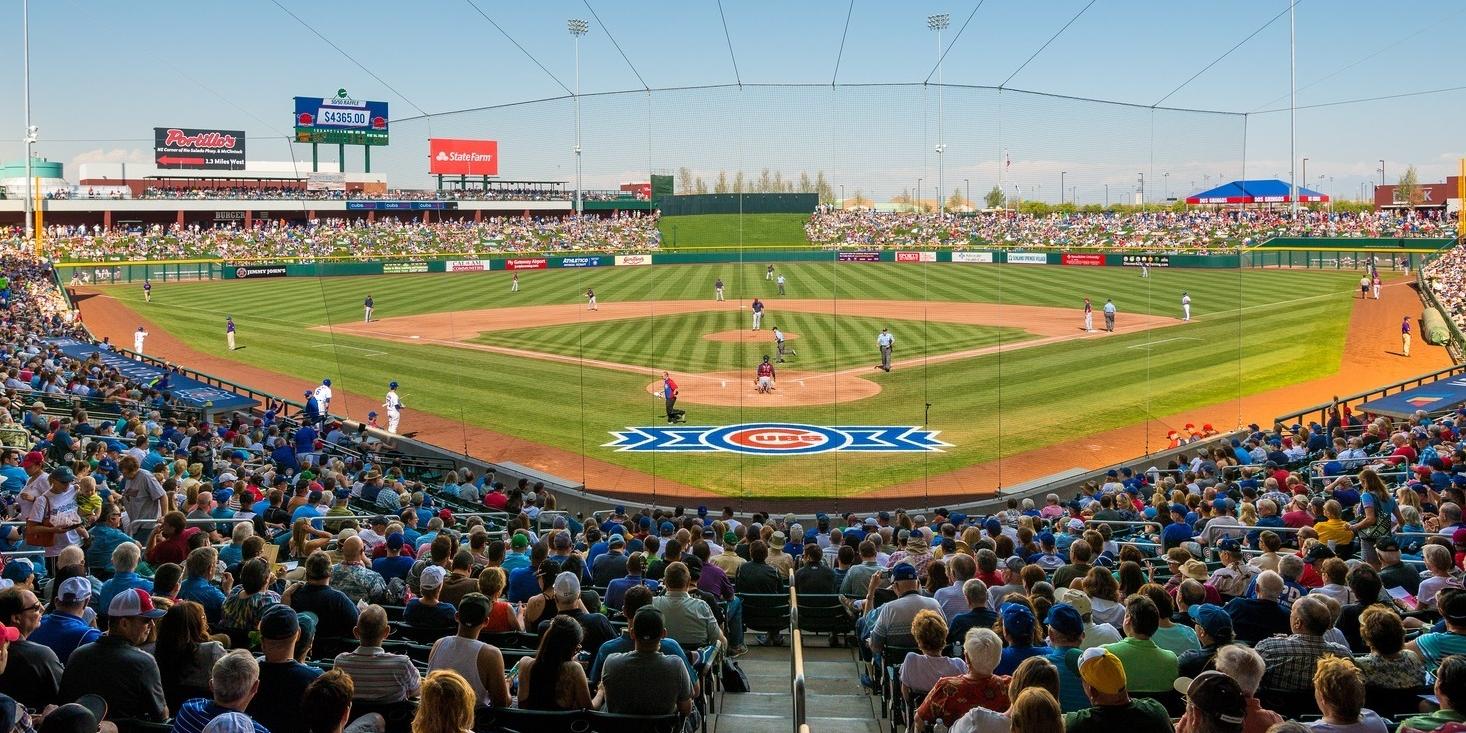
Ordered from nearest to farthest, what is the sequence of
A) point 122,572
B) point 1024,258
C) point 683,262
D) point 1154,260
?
point 122,572 → point 683,262 → point 1154,260 → point 1024,258

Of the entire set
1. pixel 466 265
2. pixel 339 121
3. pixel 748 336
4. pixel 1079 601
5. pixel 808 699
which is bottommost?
pixel 808 699

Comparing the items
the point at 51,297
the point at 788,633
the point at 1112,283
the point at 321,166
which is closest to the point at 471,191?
the point at 321,166

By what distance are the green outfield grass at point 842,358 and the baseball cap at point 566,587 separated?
1431cm

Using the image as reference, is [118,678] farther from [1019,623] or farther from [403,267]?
[403,267]

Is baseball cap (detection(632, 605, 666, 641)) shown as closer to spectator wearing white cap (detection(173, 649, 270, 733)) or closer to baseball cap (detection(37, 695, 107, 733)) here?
spectator wearing white cap (detection(173, 649, 270, 733))

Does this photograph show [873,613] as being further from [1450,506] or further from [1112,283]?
[1112,283]

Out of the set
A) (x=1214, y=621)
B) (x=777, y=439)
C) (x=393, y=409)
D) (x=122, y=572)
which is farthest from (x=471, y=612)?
(x=393, y=409)

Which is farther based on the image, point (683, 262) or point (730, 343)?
point (683, 262)

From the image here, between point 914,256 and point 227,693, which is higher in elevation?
point 914,256

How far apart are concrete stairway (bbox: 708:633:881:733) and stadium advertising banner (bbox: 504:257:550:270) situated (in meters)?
48.9

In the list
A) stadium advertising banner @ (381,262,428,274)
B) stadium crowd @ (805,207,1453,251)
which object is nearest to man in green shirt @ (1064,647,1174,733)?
stadium crowd @ (805,207,1453,251)

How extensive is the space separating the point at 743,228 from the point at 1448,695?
3192 centimetres

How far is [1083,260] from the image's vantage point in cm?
5797

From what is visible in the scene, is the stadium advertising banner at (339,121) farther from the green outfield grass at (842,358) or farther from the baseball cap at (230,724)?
the baseball cap at (230,724)
